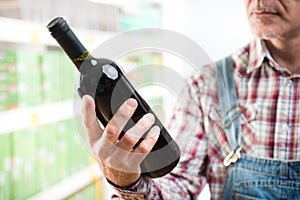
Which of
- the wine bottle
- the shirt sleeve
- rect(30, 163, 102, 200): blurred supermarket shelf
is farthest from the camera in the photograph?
rect(30, 163, 102, 200): blurred supermarket shelf

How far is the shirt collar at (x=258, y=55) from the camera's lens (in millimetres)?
1073

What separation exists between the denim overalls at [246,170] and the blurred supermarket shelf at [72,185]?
0.59 meters

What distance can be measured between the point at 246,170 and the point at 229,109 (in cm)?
15

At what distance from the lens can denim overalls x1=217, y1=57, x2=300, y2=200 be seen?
3.26 feet

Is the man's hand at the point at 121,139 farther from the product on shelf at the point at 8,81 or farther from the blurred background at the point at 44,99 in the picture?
the product on shelf at the point at 8,81

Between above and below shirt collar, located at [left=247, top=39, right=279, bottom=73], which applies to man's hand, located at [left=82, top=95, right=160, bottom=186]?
above

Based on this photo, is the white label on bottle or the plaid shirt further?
the plaid shirt

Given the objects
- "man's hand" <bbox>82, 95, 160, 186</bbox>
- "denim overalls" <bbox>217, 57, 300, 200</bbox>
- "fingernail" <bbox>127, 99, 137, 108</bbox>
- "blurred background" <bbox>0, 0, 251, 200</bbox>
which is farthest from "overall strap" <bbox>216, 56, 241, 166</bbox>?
"fingernail" <bbox>127, 99, 137, 108</bbox>

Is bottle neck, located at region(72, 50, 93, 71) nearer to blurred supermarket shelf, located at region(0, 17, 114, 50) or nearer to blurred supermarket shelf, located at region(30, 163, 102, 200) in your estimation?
blurred supermarket shelf, located at region(0, 17, 114, 50)

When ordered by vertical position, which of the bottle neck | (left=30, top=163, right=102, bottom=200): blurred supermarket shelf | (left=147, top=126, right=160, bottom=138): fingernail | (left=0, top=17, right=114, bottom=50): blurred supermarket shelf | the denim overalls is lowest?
(left=30, top=163, right=102, bottom=200): blurred supermarket shelf

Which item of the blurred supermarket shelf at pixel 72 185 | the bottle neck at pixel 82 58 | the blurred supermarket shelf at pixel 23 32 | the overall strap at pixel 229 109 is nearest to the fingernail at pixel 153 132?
the bottle neck at pixel 82 58

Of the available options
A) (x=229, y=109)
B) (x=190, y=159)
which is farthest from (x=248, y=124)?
(x=190, y=159)

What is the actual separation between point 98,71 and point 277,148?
0.61m

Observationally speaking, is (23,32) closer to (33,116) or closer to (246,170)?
(33,116)
